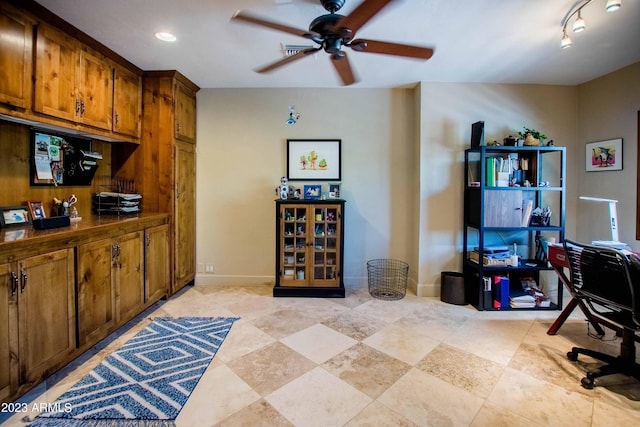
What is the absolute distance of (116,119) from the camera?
292cm

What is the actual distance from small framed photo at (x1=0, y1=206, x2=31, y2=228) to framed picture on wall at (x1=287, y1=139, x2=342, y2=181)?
8.12ft

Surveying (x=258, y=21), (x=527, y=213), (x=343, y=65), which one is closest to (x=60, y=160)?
(x=258, y=21)

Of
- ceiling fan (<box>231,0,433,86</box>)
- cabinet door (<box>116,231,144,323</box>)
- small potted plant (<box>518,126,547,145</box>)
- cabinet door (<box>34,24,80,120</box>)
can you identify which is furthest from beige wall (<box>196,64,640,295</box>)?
ceiling fan (<box>231,0,433,86</box>)

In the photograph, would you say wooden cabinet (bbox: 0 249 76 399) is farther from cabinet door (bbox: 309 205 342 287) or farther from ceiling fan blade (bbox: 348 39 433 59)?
ceiling fan blade (bbox: 348 39 433 59)

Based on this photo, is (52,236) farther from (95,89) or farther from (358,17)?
(358,17)

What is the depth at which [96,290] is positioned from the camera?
228 cm

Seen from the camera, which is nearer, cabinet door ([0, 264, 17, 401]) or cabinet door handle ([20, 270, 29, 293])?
cabinet door ([0, 264, 17, 401])

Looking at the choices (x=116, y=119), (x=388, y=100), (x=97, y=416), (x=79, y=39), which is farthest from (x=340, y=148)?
(x=97, y=416)

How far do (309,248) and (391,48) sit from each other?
2267 millimetres

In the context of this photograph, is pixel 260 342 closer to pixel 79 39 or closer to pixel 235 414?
pixel 235 414

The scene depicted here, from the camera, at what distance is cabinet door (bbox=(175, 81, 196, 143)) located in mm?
3369

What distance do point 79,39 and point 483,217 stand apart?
13.4 ft

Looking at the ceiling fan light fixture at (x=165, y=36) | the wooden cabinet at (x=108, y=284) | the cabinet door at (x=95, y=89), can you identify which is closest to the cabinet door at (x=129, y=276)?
the wooden cabinet at (x=108, y=284)

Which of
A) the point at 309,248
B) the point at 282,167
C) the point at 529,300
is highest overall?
the point at 282,167
